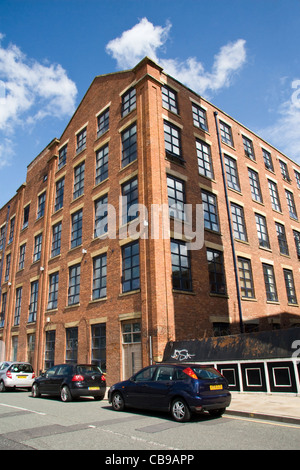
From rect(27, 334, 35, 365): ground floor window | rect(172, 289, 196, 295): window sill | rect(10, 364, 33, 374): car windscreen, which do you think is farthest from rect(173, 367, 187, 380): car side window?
rect(27, 334, 35, 365): ground floor window

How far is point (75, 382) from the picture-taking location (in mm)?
11578

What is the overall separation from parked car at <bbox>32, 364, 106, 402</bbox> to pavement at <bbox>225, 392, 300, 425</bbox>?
478 centimetres

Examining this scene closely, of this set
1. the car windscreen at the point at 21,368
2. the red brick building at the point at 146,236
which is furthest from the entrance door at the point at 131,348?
the car windscreen at the point at 21,368

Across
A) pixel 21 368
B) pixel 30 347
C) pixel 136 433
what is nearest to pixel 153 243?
pixel 136 433

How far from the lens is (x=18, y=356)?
23.7m

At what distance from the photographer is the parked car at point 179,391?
7.43 m

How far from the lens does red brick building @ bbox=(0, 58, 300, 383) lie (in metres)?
15.3

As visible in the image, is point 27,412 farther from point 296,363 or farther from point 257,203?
point 257,203

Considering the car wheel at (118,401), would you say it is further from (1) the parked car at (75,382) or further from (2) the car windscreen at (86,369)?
(2) the car windscreen at (86,369)

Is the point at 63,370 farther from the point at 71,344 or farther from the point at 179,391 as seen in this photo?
the point at 71,344

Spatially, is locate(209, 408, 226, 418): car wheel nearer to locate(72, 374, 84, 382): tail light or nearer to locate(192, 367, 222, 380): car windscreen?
locate(192, 367, 222, 380): car windscreen

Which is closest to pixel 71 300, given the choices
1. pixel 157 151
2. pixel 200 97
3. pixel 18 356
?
pixel 18 356

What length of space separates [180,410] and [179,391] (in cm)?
39

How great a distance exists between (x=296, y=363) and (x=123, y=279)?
8640 millimetres
